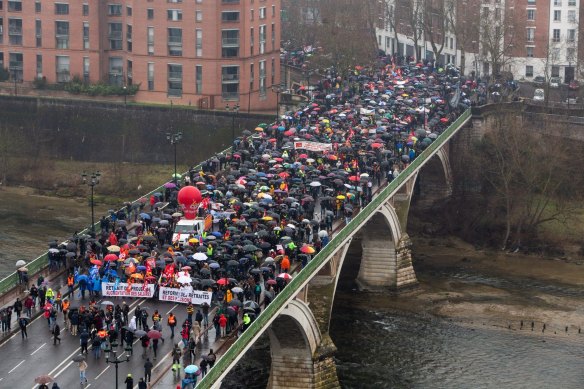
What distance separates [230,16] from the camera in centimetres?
16388

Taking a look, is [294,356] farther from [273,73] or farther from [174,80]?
[273,73]

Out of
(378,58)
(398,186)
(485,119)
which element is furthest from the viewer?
(378,58)

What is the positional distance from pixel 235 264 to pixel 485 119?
70833mm

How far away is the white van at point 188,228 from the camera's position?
99.9 m

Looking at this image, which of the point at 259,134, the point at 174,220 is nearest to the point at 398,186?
the point at 259,134

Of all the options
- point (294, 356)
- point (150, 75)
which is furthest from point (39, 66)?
point (294, 356)

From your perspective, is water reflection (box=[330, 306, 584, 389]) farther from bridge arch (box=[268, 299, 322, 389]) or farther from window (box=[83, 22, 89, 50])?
window (box=[83, 22, 89, 50])

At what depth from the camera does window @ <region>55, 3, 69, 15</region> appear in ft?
A: 573

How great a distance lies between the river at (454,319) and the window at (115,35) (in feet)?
96.0

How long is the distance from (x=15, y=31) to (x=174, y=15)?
74.4 ft

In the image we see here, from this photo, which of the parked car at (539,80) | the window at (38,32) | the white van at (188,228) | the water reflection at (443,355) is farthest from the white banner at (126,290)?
the parked car at (539,80)

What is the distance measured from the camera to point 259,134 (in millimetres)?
136250

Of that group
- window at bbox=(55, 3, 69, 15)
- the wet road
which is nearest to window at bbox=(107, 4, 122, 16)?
window at bbox=(55, 3, 69, 15)

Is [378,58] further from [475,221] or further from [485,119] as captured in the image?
[475,221]
